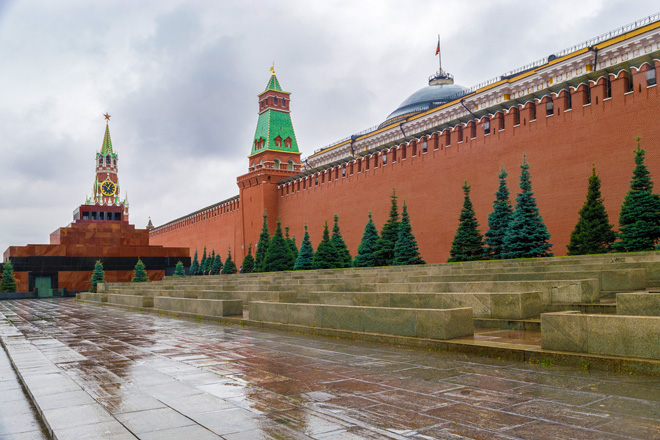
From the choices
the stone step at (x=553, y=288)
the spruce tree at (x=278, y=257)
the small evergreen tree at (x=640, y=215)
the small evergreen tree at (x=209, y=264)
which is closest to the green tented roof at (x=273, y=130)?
the small evergreen tree at (x=209, y=264)

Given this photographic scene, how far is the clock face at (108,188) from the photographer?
213 ft

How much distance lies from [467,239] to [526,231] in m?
2.33

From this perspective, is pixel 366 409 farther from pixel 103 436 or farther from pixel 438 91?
pixel 438 91

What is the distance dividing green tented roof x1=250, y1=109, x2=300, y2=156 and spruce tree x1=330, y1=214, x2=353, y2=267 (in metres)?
11.4

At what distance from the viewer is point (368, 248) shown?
21766 millimetres

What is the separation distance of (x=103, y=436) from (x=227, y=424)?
60cm

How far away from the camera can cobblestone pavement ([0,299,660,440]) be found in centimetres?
259

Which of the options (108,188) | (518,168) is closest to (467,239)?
(518,168)

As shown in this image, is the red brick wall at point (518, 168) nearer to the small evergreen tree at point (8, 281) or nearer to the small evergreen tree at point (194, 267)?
the small evergreen tree at point (194, 267)

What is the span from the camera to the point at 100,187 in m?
64.9

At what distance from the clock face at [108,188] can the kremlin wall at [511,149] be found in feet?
137

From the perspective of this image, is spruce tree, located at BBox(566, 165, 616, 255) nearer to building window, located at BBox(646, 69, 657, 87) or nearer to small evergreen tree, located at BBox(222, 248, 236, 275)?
building window, located at BBox(646, 69, 657, 87)

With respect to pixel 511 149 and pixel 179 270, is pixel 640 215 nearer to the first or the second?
pixel 511 149

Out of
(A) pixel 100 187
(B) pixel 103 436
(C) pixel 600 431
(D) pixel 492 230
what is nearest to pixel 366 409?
(C) pixel 600 431
